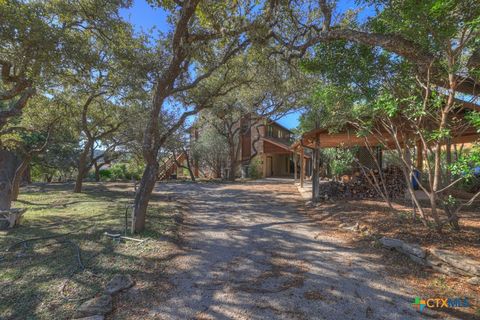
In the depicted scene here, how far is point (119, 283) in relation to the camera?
3.25 m

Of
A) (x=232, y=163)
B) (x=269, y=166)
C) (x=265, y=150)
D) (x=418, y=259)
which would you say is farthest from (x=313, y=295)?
(x=269, y=166)

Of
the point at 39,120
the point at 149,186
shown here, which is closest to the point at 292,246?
the point at 149,186

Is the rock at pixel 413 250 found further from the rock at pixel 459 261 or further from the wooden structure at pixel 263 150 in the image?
the wooden structure at pixel 263 150

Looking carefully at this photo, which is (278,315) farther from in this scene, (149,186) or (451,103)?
(451,103)

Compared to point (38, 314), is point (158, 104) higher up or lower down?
higher up

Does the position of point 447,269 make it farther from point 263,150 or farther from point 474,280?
point 263,150

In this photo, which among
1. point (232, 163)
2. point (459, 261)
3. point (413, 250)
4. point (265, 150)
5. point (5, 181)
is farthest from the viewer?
point (265, 150)

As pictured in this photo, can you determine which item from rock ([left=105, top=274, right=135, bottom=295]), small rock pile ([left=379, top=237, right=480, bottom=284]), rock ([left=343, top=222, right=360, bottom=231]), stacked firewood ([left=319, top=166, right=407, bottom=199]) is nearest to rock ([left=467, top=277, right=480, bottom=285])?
small rock pile ([left=379, top=237, right=480, bottom=284])

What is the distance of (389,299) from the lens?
2.90m

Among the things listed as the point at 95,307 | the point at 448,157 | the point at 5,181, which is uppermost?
the point at 448,157

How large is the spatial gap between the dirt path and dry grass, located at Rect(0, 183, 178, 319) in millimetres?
443

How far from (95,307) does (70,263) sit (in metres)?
1.47

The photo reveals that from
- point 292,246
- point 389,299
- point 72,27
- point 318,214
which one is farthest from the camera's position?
point 318,214

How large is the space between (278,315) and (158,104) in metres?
4.41
